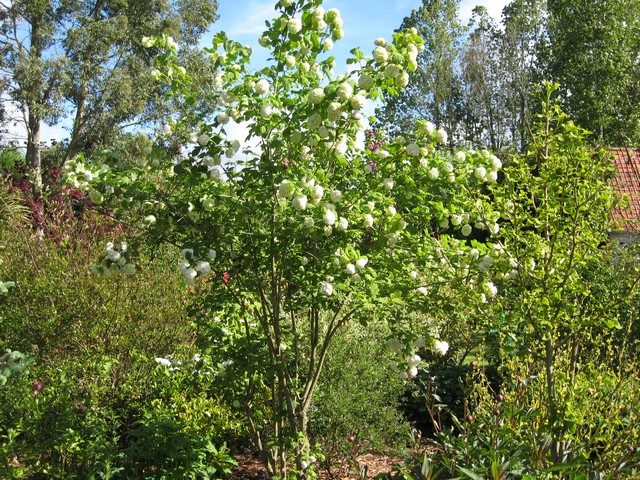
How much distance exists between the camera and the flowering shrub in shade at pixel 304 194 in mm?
3006

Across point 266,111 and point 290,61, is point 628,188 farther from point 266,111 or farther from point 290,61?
point 266,111

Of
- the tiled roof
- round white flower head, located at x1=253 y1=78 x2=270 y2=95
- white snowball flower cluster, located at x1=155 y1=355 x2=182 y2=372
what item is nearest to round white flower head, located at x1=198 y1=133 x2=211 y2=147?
round white flower head, located at x1=253 y1=78 x2=270 y2=95

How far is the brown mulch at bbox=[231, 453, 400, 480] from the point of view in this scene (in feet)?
14.4

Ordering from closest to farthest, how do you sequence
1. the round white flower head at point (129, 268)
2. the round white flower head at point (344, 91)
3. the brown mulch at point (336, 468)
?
the round white flower head at point (344, 91)
the round white flower head at point (129, 268)
the brown mulch at point (336, 468)

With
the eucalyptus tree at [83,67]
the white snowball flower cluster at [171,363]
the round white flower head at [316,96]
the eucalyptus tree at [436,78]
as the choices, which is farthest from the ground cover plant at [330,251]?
the eucalyptus tree at [436,78]

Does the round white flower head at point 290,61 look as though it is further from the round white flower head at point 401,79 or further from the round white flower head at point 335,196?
the round white flower head at point 335,196

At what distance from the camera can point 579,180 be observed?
3.36 meters

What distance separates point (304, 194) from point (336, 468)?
244 cm

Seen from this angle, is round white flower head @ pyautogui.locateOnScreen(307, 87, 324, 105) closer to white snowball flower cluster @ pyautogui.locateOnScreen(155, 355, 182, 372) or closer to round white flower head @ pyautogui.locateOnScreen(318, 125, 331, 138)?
round white flower head @ pyautogui.locateOnScreen(318, 125, 331, 138)

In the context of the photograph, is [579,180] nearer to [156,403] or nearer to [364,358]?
[364,358]

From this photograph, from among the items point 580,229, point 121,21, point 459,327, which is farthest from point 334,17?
point 121,21

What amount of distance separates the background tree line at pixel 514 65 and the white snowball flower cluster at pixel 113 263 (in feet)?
66.3

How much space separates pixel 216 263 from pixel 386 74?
134cm

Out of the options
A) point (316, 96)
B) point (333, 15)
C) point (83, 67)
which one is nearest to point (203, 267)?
point (316, 96)
